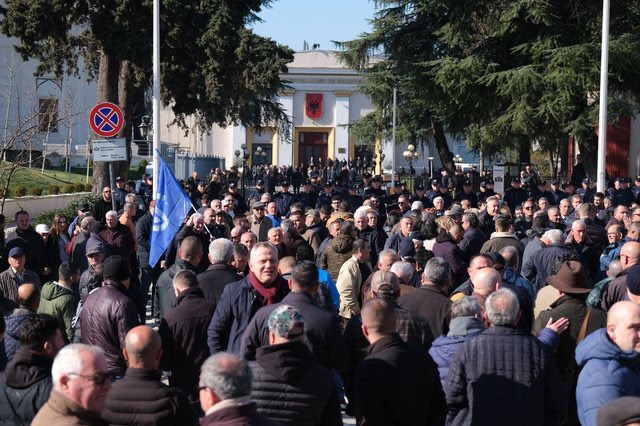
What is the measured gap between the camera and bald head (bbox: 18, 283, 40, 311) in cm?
770

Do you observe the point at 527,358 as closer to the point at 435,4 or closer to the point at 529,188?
the point at 529,188

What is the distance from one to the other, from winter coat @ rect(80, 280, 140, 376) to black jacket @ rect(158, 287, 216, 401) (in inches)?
12.3

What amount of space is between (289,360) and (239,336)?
6.52 feet

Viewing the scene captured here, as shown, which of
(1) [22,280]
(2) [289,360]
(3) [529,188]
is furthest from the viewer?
(3) [529,188]

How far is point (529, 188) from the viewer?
25.7 m

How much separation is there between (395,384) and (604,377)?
3.76ft

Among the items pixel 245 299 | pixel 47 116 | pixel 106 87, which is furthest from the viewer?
pixel 47 116

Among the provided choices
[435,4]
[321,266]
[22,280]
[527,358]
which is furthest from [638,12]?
Answer: [527,358]

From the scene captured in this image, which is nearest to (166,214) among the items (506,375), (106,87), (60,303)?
(60,303)

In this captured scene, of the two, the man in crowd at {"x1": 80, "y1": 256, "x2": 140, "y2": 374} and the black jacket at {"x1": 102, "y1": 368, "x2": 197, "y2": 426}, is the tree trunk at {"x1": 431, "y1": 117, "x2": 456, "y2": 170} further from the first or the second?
the black jacket at {"x1": 102, "y1": 368, "x2": 197, "y2": 426}

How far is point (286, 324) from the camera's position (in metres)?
5.58

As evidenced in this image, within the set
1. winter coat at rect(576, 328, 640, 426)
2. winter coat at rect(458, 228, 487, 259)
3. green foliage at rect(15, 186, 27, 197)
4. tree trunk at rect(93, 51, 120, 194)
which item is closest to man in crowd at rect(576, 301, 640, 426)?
winter coat at rect(576, 328, 640, 426)

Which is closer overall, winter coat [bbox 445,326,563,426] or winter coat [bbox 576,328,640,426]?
winter coat [bbox 576,328,640,426]

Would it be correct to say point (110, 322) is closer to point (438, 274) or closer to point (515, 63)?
point (438, 274)
